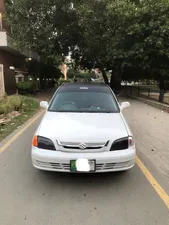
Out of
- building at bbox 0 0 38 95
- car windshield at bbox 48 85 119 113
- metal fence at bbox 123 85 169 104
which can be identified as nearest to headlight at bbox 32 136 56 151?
car windshield at bbox 48 85 119 113

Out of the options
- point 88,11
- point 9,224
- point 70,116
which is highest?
point 88,11

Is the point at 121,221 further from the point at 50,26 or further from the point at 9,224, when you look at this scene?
the point at 50,26

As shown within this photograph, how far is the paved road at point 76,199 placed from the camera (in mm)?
3262

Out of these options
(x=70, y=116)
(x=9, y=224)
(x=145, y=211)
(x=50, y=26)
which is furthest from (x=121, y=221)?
(x=50, y=26)

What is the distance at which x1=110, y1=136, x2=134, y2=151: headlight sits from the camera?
4008mm

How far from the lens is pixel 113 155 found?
3922mm

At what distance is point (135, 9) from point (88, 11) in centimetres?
357

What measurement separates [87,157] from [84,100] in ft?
6.87

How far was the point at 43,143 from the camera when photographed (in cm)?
407

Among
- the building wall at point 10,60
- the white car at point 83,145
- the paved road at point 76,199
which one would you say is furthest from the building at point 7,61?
the white car at point 83,145

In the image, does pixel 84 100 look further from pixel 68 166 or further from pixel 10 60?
pixel 10 60

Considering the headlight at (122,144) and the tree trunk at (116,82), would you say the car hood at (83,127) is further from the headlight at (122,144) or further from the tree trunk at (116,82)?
the tree trunk at (116,82)

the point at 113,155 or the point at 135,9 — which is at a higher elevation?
the point at 135,9

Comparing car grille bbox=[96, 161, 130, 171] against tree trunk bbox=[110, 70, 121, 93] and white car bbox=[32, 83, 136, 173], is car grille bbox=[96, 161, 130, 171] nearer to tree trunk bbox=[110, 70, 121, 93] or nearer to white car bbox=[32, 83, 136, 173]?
white car bbox=[32, 83, 136, 173]
